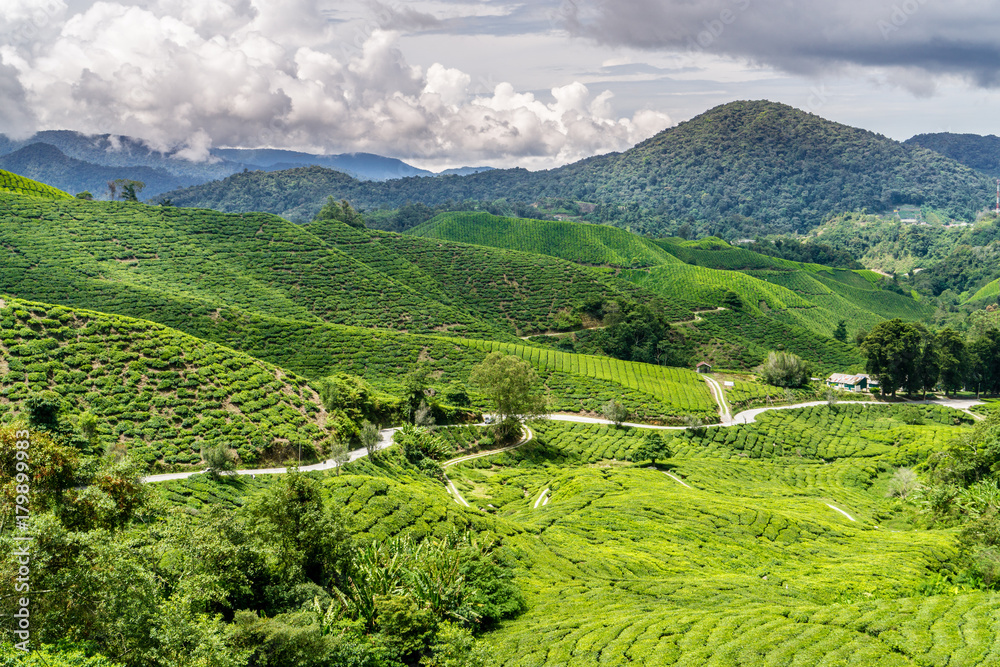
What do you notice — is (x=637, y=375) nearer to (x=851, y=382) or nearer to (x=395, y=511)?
(x=851, y=382)

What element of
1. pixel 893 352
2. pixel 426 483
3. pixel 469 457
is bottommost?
pixel 469 457

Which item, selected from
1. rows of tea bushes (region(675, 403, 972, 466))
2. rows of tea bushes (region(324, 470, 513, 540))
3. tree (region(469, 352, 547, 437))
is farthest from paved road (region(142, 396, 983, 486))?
rows of tea bushes (region(324, 470, 513, 540))

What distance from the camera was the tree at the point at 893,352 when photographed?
290 ft

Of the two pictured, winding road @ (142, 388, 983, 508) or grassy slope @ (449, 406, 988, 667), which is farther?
winding road @ (142, 388, 983, 508)

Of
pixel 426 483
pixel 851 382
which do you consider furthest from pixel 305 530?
pixel 851 382

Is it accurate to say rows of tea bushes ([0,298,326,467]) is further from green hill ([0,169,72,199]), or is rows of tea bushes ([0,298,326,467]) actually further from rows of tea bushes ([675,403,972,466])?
green hill ([0,169,72,199])

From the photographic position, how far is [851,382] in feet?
321

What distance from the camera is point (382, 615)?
20406 millimetres

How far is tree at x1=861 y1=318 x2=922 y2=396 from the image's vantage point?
88438 millimetres

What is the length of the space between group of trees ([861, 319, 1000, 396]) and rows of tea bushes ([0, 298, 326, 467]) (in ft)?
279

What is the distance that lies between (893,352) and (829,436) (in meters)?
26.7

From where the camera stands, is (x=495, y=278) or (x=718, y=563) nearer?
(x=718, y=563)

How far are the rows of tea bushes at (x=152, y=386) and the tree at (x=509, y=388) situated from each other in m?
17.4

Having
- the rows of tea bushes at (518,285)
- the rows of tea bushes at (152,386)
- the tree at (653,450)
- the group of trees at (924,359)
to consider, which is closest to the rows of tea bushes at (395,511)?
the rows of tea bushes at (152,386)
